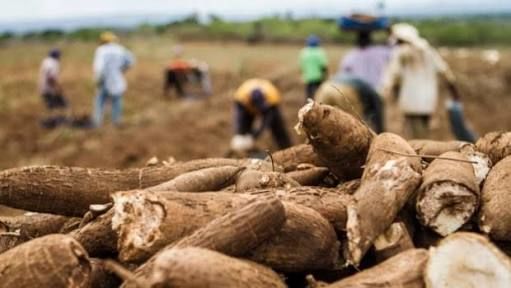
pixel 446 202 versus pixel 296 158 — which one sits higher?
pixel 446 202

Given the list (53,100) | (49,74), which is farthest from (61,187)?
(53,100)

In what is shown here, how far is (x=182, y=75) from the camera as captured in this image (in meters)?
19.7

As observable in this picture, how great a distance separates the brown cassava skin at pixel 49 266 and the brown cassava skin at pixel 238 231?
0.25m

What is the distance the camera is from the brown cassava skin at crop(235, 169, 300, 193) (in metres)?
3.75

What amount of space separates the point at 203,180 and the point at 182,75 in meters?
16.0

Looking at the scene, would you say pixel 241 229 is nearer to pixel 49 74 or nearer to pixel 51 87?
pixel 49 74

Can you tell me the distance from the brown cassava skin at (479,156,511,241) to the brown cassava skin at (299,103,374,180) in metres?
0.62

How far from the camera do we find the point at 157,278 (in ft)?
8.80

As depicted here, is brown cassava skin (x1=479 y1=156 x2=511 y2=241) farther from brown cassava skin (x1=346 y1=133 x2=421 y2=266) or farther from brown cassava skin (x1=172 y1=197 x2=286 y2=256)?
brown cassava skin (x1=172 y1=197 x2=286 y2=256)

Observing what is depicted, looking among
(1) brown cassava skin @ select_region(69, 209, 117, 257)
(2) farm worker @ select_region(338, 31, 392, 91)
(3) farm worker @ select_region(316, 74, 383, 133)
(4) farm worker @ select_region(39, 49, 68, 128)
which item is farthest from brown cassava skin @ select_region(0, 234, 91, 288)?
(4) farm worker @ select_region(39, 49, 68, 128)

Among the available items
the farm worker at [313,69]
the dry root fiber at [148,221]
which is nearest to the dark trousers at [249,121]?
the farm worker at [313,69]

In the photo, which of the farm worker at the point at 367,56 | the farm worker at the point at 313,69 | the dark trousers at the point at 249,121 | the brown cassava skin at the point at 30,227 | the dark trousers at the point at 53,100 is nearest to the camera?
the brown cassava skin at the point at 30,227

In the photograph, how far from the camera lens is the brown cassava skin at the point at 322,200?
345cm

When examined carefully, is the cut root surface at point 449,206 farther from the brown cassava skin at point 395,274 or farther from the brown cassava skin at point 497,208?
the brown cassava skin at point 395,274
